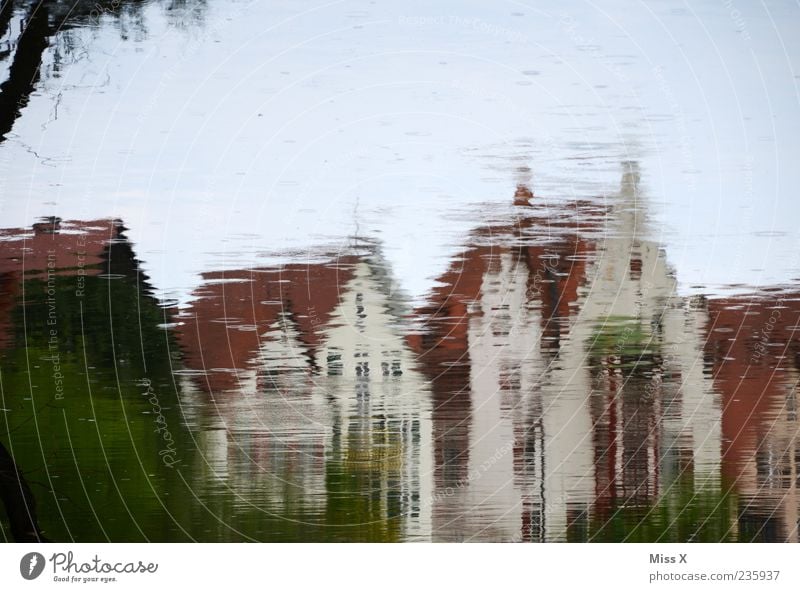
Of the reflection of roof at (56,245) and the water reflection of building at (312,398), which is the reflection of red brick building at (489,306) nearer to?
the water reflection of building at (312,398)

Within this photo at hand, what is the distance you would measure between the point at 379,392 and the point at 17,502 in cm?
101

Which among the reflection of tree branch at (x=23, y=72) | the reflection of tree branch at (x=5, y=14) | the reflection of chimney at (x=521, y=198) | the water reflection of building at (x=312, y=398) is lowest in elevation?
the water reflection of building at (x=312, y=398)

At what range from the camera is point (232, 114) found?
2346 mm

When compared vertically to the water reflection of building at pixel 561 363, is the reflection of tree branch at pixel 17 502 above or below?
below

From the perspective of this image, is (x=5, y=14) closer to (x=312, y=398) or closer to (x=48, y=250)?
(x=48, y=250)

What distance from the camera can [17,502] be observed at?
2322 millimetres

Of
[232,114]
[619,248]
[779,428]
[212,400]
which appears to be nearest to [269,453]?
[212,400]

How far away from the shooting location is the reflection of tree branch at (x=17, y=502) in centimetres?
231

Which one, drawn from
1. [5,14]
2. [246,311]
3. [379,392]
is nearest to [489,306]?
[379,392]

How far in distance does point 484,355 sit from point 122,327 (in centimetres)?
96

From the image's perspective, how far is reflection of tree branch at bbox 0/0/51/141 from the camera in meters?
2.34

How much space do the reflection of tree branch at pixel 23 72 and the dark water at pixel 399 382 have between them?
14mm
